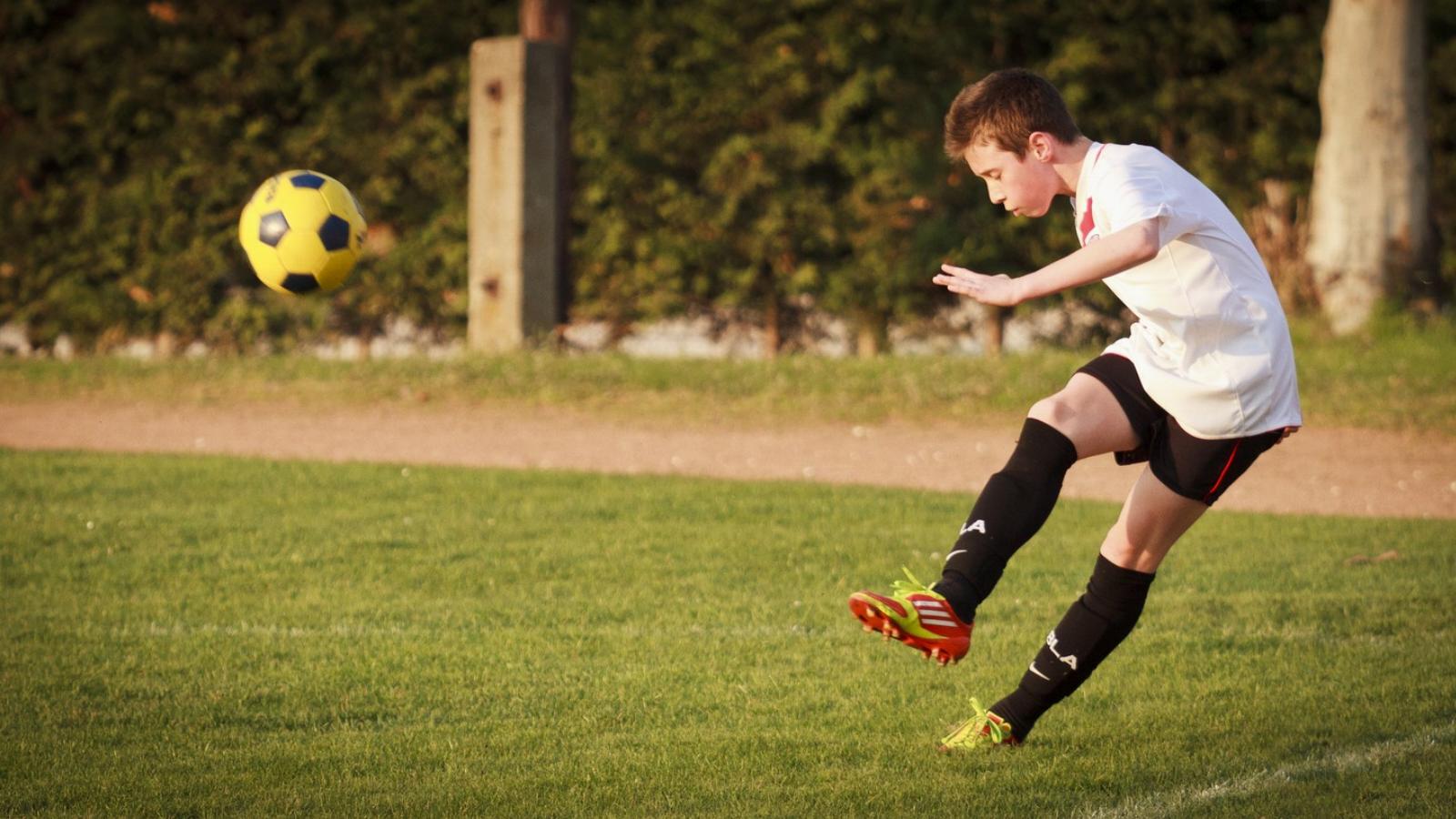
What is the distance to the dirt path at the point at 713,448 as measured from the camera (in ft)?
30.3

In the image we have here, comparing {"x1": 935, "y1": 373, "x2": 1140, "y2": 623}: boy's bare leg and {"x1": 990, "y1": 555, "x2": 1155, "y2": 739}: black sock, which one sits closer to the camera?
{"x1": 935, "y1": 373, "x2": 1140, "y2": 623}: boy's bare leg

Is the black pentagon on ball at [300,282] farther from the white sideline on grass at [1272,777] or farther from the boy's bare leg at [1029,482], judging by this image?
the white sideline on grass at [1272,777]

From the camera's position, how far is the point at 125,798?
13.2 ft

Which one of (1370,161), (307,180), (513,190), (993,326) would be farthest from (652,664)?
(993,326)

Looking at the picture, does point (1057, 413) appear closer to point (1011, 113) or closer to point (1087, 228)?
point (1087, 228)

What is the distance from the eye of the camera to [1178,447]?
165 inches

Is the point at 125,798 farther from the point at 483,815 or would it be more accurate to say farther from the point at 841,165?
the point at 841,165

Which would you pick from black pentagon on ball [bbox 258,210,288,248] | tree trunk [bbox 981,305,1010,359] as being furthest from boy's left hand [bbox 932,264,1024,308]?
tree trunk [bbox 981,305,1010,359]

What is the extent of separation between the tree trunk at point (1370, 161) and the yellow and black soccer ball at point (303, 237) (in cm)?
904

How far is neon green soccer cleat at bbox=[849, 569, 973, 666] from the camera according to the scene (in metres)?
3.86

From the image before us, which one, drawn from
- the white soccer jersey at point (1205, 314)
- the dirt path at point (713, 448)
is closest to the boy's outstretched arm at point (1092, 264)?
the white soccer jersey at point (1205, 314)

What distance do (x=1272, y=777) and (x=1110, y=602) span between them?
0.59 meters

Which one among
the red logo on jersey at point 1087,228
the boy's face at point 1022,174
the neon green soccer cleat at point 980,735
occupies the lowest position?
the neon green soccer cleat at point 980,735

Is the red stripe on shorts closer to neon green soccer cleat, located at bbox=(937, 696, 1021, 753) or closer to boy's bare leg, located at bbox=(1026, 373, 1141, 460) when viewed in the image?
boy's bare leg, located at bbox=(1026, 373, 1141, 460)
